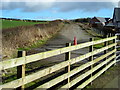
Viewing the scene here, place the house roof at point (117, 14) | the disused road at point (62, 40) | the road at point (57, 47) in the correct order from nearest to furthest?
the road at point (57, 47) → the disused road at point (62, 40) → the house roof at point (117, 14)

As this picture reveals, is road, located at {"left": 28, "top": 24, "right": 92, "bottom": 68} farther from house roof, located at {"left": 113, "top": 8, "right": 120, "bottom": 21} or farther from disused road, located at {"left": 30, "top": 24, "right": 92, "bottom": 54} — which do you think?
house roof, located at {"left": 113, "top": 8, "right": 120, "bottom": 21}

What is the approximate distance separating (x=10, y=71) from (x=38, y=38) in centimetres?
1019

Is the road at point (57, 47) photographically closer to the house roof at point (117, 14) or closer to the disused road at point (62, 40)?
the disused road at point (62, 40)

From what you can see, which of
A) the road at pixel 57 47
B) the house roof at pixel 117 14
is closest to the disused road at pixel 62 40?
the road at pixel 57 47

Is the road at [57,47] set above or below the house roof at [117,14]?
below

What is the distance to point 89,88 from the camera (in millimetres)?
5355

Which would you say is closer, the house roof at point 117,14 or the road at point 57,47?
the road at point 57,47

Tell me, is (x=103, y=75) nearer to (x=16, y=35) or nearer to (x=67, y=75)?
(x=67, y=75)

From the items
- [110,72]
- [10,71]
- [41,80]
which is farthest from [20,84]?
[110,72]

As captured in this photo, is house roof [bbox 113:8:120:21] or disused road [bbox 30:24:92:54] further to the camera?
house roof [bbox 113:8:120:21]

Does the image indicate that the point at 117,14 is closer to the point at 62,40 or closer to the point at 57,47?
the point at 62,40

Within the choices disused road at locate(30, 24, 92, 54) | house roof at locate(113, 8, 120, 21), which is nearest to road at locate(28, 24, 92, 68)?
disused road at locate(30, 24, 92, 54)

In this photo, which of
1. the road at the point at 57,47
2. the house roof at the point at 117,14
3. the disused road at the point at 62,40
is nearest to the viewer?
the road at the point at 57,47

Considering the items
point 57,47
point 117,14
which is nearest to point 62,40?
point 57,47
